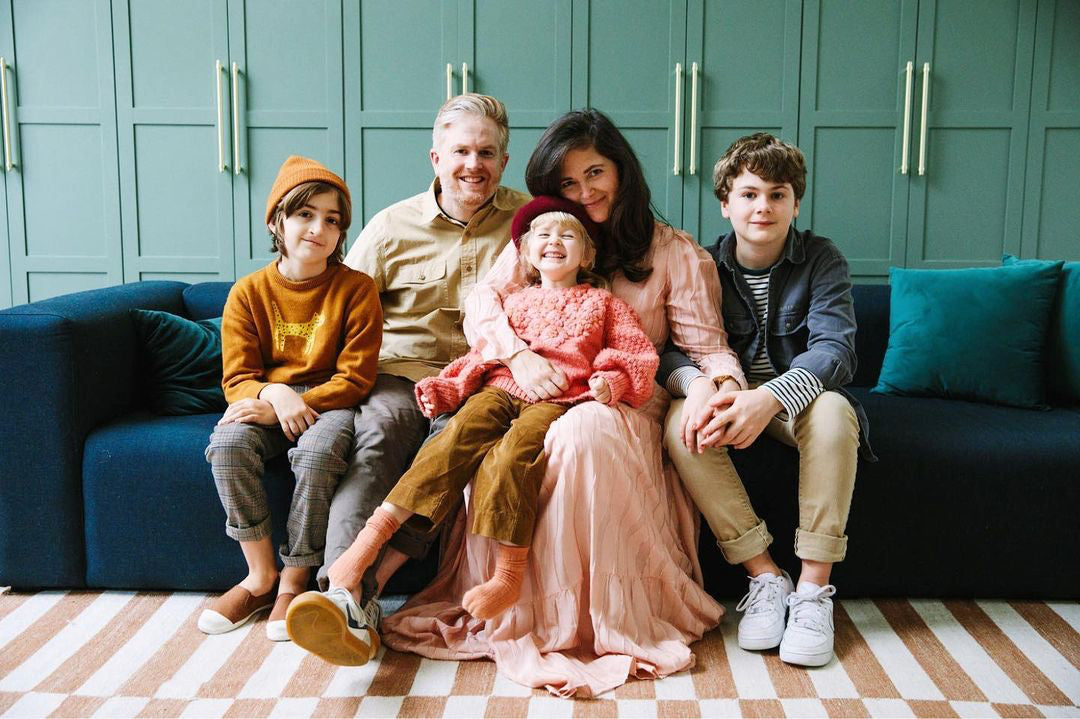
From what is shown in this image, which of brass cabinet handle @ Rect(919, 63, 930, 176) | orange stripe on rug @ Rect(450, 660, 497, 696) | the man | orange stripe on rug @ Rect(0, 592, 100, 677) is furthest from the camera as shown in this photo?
brass cabinet handle @ Rect(919, 63, 930, 176)

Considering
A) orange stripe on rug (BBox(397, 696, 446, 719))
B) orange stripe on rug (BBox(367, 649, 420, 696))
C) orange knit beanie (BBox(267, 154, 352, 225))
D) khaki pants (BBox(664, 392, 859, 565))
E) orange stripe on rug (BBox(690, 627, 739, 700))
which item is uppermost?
orange knit beanie (BBox(267, 154, 352, 225))

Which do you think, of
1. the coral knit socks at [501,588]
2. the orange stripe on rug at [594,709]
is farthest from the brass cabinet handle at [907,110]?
the orange stripe on rug at [594,709]

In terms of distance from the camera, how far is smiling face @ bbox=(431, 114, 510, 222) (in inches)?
82.7

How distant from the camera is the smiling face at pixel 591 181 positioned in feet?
6.47

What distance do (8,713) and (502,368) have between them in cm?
106

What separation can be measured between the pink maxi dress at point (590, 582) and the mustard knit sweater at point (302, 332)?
320 mm

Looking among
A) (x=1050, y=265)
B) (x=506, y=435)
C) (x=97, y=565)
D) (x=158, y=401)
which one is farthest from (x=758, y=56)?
(x=97, y=565)

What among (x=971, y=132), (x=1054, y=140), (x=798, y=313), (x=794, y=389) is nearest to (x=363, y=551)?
(x=794, y=389)

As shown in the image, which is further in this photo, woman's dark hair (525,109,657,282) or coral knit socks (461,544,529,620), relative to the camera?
woman's dark hair (525,109,657,282)

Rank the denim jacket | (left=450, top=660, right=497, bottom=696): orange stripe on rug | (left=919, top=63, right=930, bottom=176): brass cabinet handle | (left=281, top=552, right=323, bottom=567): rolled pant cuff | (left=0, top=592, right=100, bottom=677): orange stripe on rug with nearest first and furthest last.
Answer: (left=450, top=660, right=497, bottom=696): orange stripe on rug, (left=0, top=592, right=100, bottom=677): orange stripe on rug, (left=281, top=552, right=323, bottom=567): rolled pant cuff, the denim jacket, (left=919, top=63, right=930, bottom=176): brass cabinet handle

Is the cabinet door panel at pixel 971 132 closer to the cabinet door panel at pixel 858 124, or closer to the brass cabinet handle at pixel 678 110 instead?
the cabinet door panel at pixel 858 124

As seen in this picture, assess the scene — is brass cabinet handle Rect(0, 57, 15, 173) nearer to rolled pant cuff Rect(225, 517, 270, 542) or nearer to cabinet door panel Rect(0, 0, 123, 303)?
cabinet door panel Rect(0, 0, 123, 303)

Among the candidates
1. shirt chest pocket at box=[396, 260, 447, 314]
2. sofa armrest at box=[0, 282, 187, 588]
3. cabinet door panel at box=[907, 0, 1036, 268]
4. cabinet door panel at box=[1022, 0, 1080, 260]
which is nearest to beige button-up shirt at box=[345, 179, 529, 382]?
shirt chest pocket at box=[396, 260, 447, 314]

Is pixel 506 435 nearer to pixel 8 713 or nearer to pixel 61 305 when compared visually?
pixel 8 713
